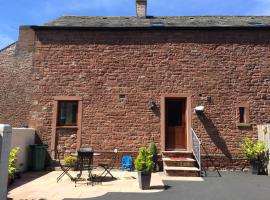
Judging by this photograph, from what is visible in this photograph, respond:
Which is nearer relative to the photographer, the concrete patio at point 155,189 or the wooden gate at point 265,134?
the concrete patio at point 155,189

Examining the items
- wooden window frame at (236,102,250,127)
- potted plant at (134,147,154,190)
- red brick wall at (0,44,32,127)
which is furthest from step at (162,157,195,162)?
red brick wall at (0,44,32,127)

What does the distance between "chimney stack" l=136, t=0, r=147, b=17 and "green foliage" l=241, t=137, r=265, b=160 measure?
8164mm

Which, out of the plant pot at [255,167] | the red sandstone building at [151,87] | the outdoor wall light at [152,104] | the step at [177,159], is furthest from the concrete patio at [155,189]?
the outdoor wall light at [152,104]

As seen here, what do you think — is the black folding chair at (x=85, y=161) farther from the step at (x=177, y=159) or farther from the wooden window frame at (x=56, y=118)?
the step at (x=177, y=159)

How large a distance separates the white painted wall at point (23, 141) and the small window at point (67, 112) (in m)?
1.19

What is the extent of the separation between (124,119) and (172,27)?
4.19m

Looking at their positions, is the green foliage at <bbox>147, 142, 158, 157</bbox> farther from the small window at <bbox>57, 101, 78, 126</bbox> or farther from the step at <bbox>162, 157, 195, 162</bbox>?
the small window at <bbox>57, 101, 78, 126</bbox>

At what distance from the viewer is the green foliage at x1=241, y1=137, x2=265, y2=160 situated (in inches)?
428

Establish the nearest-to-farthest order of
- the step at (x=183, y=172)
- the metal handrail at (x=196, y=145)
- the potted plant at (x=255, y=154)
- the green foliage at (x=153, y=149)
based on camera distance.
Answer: the step at (x=183, y=172) → the potted plant at (x=255, y=154) → the metal handrail at (x=196, y=145) → the green foliage at (x=153, y=149)

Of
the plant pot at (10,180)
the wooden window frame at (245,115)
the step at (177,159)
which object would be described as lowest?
the plant pot at (10,180)

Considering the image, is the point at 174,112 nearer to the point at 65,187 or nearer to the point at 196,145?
the point at 196,145

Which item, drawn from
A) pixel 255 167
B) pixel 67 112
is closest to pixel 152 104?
pixel 67 112

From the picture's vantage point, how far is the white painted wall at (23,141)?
1022 centimetres

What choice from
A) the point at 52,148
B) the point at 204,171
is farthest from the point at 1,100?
the point at 204,171
